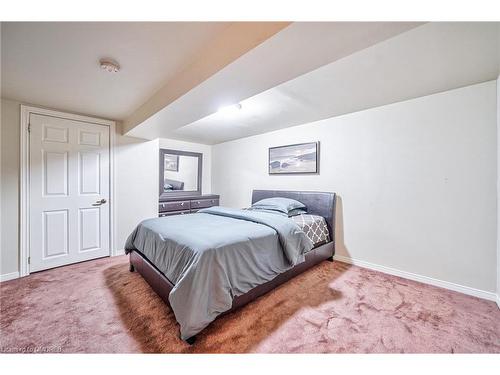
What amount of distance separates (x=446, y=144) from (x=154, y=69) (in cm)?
299

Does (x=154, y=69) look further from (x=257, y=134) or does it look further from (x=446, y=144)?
(x=446, y=144)

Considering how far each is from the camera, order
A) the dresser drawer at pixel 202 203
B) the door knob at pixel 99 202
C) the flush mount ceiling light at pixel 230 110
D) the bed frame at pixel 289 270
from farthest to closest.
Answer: the dresser drawer at pixel 202 203 < the door knob at pixel 99 202 < the flush mount ceiling light at pixel 230 110 < the bed frame at pixel 289 270

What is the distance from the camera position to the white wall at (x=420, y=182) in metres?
1.98

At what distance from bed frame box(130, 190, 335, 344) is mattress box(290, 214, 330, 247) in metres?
0.09

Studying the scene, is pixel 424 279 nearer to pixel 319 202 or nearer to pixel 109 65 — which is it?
pixel 319 202

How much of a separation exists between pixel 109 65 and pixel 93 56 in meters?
0.10

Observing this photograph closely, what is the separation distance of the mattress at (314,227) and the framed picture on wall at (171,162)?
288 centimetres

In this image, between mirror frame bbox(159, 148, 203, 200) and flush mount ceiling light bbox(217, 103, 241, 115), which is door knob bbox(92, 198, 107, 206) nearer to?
mirror frame bbox(159, 148, 203, 200)

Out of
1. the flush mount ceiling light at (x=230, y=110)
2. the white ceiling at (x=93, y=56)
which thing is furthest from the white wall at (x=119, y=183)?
the flush mount ceiling light at (x=230, y=110)

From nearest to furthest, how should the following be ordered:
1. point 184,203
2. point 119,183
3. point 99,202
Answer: point 99,202, point 119,183, point 184,203

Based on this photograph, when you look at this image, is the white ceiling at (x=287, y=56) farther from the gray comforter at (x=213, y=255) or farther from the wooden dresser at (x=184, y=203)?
the wooden dresser at (x=184, y=203)

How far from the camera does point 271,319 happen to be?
5.43 feet

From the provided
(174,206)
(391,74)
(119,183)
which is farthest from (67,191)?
(391,74)

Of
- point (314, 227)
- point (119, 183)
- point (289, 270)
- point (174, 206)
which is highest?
point (119, 183)
